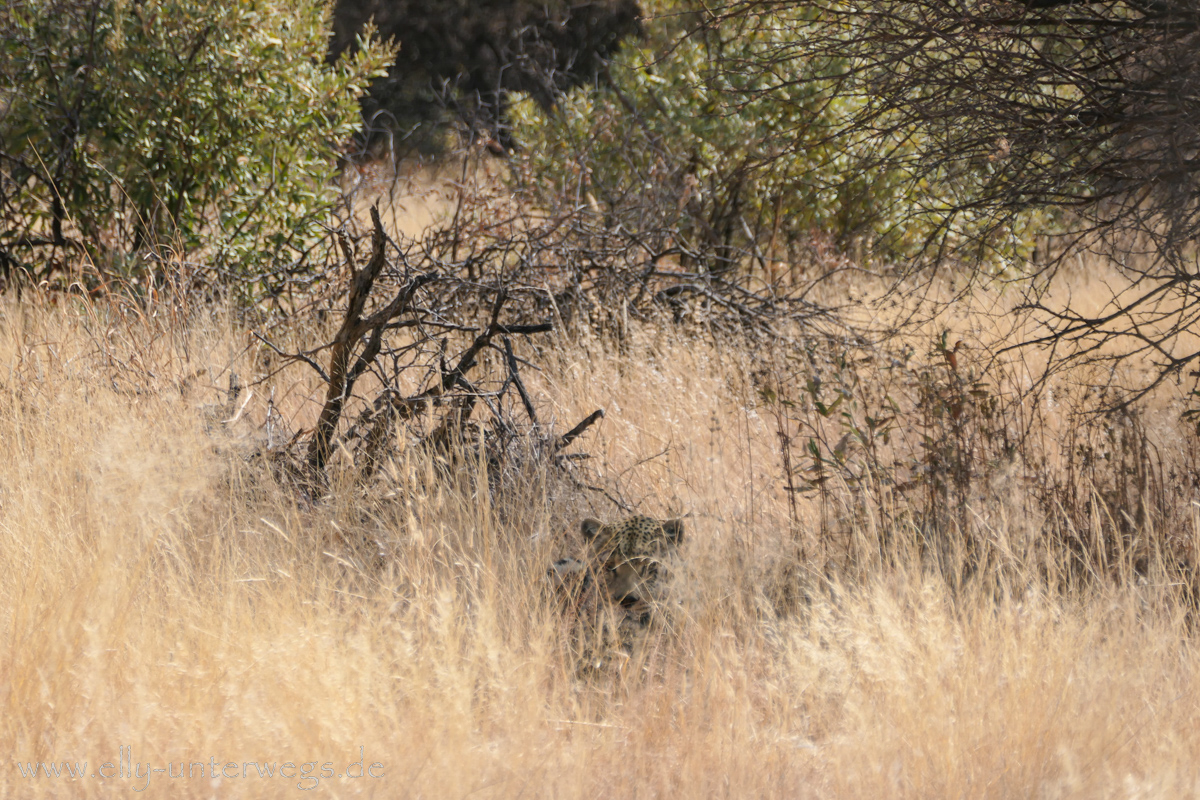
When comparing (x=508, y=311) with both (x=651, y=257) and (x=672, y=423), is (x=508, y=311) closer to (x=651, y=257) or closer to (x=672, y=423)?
(x=651, y=257)

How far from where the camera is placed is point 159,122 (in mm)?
6047

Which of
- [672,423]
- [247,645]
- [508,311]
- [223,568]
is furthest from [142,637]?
[508,311]

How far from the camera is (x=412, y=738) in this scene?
2260mm

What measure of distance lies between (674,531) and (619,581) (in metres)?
0.24

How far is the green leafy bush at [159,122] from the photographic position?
20.0 feet

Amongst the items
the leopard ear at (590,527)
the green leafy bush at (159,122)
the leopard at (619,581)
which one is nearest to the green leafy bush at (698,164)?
the green leafy bush at (159,122)

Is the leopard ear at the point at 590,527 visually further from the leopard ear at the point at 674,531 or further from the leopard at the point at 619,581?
the leopard ear at the point at 674,531

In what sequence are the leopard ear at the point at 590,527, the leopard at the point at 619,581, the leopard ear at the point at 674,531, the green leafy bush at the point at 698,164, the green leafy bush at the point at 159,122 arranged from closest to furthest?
the leopard at the point at 619,581
the leopard ear at the point at 674,531
the leopard ear at the point at 590,527
the green leafy bush at the point at 159,122
the green leafy bush at the point at 698,164

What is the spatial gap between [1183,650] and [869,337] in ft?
12.6

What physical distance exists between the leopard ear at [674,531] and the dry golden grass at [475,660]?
0.11m

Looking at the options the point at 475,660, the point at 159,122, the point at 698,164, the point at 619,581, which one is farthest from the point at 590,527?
the point at 698,164

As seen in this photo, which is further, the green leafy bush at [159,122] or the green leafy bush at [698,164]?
the green leafy bush at [698,164]

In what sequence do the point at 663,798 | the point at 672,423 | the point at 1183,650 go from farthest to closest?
the point at 672,423 → the point at 1183,650 → the point at 663,798

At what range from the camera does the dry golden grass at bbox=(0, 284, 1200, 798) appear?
2219 mm
